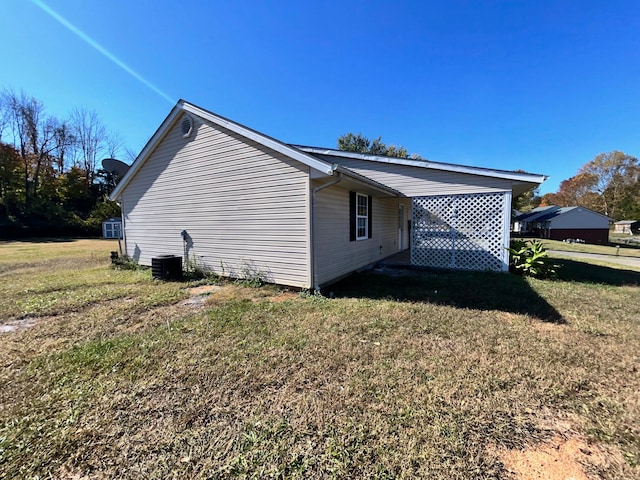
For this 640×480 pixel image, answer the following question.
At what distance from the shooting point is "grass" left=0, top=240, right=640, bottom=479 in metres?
1.80

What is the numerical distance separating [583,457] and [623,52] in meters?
13.9

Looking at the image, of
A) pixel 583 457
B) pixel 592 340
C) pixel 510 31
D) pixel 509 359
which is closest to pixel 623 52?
pixel 510 31

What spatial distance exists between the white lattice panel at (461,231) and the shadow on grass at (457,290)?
2.55 ft

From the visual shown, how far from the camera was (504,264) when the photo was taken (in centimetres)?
804

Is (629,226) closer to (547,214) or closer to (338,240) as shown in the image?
(547,214)

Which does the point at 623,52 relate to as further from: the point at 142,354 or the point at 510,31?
the point at 142,354

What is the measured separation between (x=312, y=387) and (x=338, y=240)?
4553mm

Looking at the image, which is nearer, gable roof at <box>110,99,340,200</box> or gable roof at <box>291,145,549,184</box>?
gable roof at <box>110,99,340,200</box>

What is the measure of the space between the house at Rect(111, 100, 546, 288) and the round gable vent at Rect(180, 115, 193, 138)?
27 mm

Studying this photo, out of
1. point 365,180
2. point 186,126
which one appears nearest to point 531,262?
point 365,180

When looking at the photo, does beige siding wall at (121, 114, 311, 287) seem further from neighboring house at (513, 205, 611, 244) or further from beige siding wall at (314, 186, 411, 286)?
neighboring house at (513, 205, 611, 244)

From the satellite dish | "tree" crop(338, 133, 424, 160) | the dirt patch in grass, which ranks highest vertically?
"tree" crop(338, 133, 424, 160)

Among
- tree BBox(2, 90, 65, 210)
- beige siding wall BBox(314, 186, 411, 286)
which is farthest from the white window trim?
tree BBox(2, 90, 65, 210)

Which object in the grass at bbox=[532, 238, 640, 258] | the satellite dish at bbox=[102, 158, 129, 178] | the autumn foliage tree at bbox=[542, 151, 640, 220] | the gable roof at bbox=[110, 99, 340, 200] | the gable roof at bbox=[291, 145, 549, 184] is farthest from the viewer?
the autumn foliage tree at bbox=[542, 151, 640, 220]
